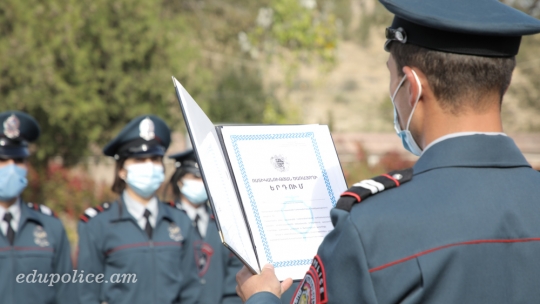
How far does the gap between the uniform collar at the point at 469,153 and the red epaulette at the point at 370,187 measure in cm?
5

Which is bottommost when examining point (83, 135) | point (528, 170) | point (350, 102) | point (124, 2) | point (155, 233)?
point (528, 170)

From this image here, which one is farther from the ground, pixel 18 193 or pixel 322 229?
pixel 18 193

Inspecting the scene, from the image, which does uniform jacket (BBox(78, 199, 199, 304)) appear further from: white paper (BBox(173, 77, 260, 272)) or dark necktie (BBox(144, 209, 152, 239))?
white paper (BBox(173, 77, 260, 272))

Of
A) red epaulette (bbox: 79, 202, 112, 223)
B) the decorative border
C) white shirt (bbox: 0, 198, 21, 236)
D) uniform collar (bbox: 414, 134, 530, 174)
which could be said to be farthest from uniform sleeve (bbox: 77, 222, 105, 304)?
uniform collar (bbox: 414, 134, 530, 174)

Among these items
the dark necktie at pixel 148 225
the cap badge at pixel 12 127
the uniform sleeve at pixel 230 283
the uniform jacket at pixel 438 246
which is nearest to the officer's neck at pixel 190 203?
the uniform sleeve at pixel 230 283

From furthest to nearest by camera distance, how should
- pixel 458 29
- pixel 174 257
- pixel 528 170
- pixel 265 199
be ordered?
pixel 174 257, pixel 265 199, pixel 528 170, pixel 458 29

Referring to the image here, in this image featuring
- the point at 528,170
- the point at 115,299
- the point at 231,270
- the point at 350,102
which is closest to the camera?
the point at 528,170

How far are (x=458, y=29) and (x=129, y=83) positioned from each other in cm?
1625

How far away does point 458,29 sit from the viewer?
67.8 inches

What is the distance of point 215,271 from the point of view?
6.29m

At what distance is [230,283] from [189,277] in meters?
1.00

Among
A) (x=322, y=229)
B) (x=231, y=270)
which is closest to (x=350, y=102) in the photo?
(x=231, y=270)

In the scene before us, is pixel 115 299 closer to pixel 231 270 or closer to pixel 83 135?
pixel 231 270

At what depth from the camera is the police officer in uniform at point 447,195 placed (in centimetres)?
167
